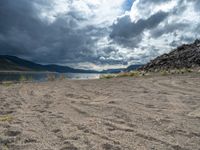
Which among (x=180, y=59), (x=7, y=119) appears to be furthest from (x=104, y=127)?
(x=180, y=59)

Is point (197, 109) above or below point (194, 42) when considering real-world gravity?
below

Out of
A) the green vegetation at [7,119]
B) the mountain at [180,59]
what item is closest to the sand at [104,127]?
the green vegetation at [7,119]

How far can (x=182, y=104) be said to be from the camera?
26.5 ft

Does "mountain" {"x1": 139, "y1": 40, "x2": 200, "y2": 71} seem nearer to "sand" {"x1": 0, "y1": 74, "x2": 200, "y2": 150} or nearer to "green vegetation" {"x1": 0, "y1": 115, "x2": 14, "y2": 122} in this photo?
"sand" {"x1": 0, "y1": 74, "x2": 200, "y2": 150}

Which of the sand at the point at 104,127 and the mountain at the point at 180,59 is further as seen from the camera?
the mountain at the point at 180,59

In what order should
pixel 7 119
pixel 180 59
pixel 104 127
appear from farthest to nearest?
pixel 180 59 < pixel 7 119 < pixel 104 127

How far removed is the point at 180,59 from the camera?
2756 cm

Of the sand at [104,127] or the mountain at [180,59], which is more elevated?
the mountain at [180,59]

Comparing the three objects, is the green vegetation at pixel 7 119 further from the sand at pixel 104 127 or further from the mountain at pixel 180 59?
the mountain at pixel 180 59

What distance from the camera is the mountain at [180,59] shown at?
85.2 feet

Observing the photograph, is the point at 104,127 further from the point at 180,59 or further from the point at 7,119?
the point at 180,59

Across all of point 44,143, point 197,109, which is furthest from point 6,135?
point 197,109

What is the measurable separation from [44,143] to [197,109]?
4246 millimetres

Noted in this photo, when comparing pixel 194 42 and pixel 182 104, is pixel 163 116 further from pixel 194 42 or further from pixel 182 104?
pixel 194 42
